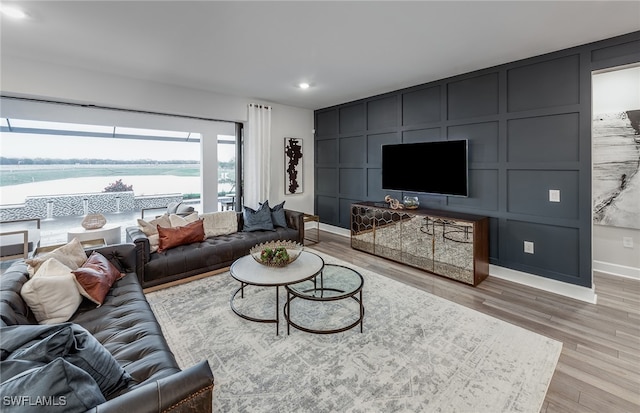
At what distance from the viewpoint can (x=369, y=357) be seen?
2129mm

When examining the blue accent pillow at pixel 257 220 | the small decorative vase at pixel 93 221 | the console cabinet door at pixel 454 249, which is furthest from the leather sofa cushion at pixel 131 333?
the console cabinet door at pixel 454 249

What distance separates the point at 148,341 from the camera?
5.49ft

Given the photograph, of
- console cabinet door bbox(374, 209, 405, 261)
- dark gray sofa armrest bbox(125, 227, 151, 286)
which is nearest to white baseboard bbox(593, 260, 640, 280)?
console cabinet door bbox(374, 209, 405, 261)

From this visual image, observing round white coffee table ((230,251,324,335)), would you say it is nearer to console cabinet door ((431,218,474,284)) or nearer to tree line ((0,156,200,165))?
console cabinet door ((431,218,474,284))

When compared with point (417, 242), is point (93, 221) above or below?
above

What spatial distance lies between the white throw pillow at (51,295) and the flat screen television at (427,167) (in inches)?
161

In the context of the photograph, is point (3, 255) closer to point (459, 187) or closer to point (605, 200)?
point (459, 187)

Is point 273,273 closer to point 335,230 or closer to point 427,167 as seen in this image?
point 427,167

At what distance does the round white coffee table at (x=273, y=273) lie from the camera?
243cm

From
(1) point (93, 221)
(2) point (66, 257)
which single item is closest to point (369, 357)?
(2) point (66, 257)

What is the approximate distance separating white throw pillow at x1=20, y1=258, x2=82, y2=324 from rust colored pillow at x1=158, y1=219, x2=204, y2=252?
1.47 meters

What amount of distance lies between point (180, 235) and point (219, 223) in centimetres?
71

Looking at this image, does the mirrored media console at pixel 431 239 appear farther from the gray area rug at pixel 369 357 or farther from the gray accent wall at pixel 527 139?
the gray area rug at pixel 369 357

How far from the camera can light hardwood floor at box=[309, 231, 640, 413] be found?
1.79 metres
